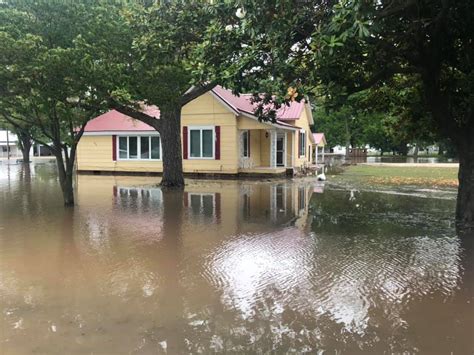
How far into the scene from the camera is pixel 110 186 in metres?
17.9

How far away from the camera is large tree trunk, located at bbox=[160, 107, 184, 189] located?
17.0 metres

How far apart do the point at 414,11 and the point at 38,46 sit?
7.33 metres

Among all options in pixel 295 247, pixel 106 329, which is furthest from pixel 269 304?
pixel 295 247

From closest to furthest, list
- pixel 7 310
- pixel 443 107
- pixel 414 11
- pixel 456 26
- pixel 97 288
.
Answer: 1. pixel 7 310
2. pixel 97 288
3. pixel 414 11
4. pixel 456 26
5. pixel 443 107

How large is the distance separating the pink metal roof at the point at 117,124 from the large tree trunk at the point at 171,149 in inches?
253

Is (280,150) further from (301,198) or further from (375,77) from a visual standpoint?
(375,77)

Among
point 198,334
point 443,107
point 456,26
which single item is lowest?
point 198,334

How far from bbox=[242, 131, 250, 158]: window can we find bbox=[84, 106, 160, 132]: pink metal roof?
467 centimetres

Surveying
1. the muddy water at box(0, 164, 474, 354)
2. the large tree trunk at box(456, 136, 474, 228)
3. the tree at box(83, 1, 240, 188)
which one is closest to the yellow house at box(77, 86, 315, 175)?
the tree at box(83, 1, 240, 188)

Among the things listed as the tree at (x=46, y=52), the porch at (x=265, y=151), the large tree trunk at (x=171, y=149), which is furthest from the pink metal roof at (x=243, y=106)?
the tree at (x=46, y=52)

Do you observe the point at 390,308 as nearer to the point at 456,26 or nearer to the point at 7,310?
the point at 7,310

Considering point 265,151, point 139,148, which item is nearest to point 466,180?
point 265,151

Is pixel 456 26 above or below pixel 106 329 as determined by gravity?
above

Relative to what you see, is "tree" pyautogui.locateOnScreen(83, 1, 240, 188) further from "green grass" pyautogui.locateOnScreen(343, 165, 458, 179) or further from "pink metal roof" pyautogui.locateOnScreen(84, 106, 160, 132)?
"green grass" pyautogui.locateOnScreen(343, 165, 458, 179)
